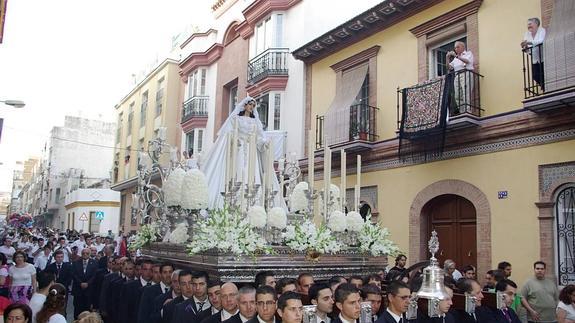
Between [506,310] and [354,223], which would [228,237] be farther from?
[506,310]

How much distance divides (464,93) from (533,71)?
4.83ft

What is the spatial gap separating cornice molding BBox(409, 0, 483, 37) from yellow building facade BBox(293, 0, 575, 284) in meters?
0.02

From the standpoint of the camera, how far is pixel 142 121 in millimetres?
29453

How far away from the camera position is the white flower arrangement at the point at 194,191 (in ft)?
21.9

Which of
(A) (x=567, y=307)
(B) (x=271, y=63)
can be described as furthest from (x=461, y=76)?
(B) (x=271, y=63)

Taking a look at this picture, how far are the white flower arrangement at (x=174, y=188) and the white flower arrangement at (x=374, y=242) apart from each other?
7.75 ft

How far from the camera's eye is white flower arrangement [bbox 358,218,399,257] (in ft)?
23.7

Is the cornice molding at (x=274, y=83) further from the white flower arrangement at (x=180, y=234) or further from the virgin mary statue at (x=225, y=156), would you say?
the white flower arrangement at (x=180, y=234)

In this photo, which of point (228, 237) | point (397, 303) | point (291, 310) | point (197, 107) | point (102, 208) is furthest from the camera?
point (102, 208)

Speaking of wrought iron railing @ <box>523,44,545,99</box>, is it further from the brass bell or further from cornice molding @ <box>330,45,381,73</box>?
the brass bell

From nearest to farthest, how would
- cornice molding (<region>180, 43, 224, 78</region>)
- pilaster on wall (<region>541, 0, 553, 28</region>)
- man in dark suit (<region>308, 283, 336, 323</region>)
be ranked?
man in dark suit (<region>308, 283, 336, 323</region>)
pilaster on wall (<region>541, 0, 553, 28</region>)
cornice molding (<region>180, 43, 224, 78</region>)

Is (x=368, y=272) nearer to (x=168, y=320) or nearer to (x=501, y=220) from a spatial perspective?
(x=168, y=320)

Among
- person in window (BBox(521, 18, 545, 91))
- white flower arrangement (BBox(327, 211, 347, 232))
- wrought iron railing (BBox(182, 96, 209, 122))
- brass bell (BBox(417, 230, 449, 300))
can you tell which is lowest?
brass bell (BBox(417, 230, 449, 300))

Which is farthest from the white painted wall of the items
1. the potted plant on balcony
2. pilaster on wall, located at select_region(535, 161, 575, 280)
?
pilaster on wall, located at select_region(535, 161, 575, 280)
